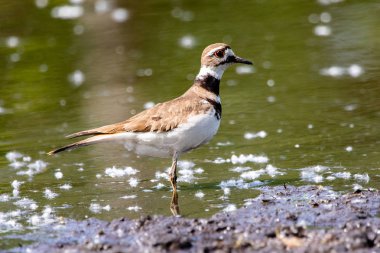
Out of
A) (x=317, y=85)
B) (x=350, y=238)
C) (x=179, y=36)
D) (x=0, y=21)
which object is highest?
(x=0, y=21)

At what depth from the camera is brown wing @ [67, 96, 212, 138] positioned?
8164 mm

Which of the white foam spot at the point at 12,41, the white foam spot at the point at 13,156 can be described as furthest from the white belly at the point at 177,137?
the white foam spot at the point at 12,41

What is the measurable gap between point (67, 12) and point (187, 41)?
4227 mm

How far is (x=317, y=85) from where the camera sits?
12008 mm

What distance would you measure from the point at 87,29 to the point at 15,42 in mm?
1459

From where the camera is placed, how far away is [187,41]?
14938mm

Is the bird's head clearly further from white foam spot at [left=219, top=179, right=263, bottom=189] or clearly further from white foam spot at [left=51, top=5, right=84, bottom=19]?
white foam spot at [left=51, top=5, right=84, bottom=19]

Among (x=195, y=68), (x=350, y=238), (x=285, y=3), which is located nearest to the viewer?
(x=350, y=238)

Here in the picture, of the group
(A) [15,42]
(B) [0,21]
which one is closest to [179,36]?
(A) [15,42]

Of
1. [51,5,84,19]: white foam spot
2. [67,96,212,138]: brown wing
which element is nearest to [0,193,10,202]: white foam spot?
[67,96,212,138]: brown wing

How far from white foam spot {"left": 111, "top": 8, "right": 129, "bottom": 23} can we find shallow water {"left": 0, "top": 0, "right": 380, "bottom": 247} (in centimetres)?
4

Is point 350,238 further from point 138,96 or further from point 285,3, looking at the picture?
point 285,3

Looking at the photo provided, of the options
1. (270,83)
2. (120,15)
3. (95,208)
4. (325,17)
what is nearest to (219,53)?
(95,208)

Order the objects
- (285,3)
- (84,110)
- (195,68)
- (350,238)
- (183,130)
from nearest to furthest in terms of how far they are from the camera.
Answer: (350,238), (183,130), (84,110), (195,68), (285,3)
